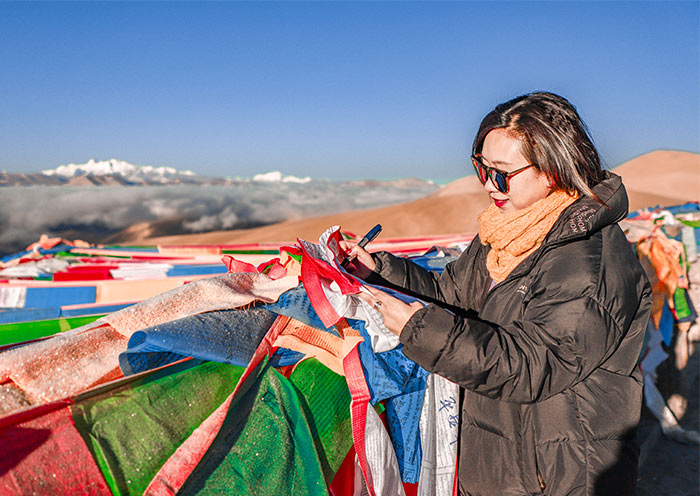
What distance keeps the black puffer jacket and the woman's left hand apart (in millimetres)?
37

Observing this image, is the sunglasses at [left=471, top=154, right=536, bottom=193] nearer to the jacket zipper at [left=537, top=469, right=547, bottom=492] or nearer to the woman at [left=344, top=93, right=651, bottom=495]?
the woman at [left=344, top=93, right=651, bottom=495]

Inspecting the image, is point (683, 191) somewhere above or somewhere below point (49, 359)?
below

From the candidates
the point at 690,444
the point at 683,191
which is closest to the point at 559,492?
the point at 690,444

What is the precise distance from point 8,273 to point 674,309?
6.34 metres

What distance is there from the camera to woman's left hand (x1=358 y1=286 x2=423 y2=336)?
4.97 ft

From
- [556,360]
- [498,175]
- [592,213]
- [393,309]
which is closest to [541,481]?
[556,360]

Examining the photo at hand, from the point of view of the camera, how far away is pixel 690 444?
4492 millimetres

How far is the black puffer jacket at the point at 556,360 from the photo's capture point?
1.42 metres

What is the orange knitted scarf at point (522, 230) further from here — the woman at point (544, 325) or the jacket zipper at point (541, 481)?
the jacket zipper at point (541, 481)

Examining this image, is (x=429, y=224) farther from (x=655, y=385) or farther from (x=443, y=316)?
(x=443, y=316)

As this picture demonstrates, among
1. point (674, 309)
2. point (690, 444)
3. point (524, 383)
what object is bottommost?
point (690, 444)

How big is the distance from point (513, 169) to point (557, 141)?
17cm

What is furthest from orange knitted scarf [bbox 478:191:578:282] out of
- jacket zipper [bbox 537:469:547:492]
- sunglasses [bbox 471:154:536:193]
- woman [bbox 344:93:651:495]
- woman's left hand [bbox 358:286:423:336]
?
jacket zipper [bbox 537:469:547:492]

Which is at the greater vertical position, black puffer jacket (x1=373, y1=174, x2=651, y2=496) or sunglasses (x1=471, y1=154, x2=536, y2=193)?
sunglasses (x1=471, y1=154, x2=536, y2=193)
